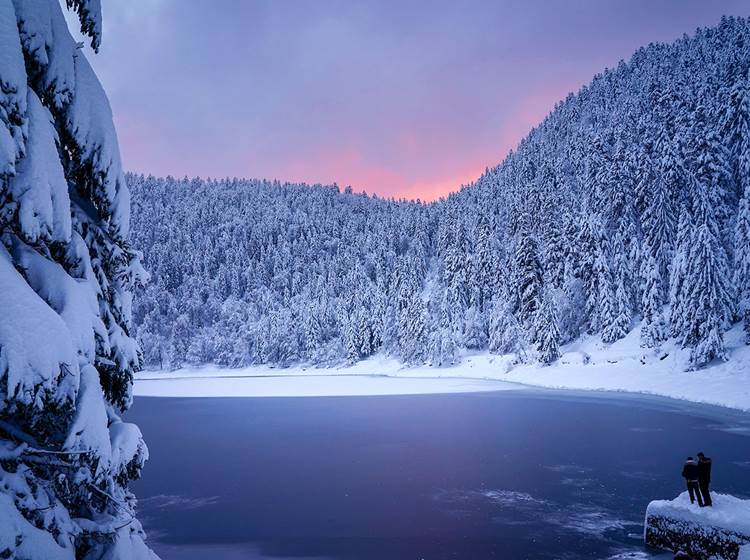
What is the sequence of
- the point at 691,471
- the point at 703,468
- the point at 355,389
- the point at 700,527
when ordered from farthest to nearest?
the point at 355,389 → the point at 691,471 → the point at 703,468 → the point at 700,527

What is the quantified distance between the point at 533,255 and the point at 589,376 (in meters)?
21.6

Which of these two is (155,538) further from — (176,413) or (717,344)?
(717,344)

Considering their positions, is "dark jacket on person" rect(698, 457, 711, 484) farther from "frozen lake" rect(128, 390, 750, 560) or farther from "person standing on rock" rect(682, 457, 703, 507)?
"frozen lake" rect(128, 390, 750, 560)

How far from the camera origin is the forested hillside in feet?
170

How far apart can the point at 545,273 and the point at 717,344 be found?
101 ft

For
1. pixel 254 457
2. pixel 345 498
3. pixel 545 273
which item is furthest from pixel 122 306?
pixel 545 273

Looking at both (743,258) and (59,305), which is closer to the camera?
(59,305)

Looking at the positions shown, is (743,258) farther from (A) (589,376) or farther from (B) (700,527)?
(B) (700,527)

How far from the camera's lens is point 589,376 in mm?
52000

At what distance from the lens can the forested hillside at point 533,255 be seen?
5188cm

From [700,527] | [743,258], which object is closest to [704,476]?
[700,527]

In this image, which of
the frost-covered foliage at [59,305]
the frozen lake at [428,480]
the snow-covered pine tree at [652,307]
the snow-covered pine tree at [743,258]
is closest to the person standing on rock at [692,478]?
the frozen lake at [428,480]

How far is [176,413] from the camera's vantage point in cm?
4359

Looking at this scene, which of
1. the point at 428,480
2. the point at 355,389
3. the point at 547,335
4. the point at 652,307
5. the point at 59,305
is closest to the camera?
the point at 59,305
